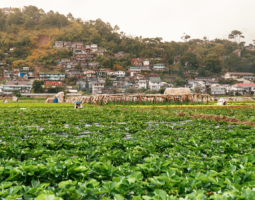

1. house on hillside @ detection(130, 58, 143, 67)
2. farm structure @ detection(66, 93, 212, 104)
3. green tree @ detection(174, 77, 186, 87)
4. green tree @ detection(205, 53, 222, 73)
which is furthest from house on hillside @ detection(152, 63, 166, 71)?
farm structure @ detection(66, 93, 212, 104)

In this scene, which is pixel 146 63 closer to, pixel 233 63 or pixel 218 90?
pixel 218 90

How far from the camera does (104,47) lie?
422 ft

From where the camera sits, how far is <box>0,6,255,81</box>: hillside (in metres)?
112

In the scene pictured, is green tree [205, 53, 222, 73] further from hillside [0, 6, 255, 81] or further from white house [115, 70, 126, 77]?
white house [115, 70, 126, 77]

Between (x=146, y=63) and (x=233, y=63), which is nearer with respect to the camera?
(x=146, y=63)

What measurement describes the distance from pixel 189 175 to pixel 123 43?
132 metres

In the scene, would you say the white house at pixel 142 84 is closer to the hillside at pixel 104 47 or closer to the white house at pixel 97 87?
the white house at pixel 97 87

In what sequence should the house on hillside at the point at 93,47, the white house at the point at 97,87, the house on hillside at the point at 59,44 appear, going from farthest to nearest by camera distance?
1. the house on hillside at the point at 59,44
2. the house on hillside at the point at 93,47
3. the white house at the point at 97,87

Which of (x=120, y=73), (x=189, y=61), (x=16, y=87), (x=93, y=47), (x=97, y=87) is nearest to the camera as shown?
(x=16, y=87)

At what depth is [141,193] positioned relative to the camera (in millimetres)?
2467

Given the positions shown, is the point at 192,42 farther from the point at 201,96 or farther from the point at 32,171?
the point at 32,171

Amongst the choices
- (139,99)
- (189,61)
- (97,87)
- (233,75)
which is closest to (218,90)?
(233,75)

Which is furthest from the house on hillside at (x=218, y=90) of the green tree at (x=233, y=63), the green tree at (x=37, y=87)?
the green tree at (x=37, y=87)

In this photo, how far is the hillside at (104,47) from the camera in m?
112
